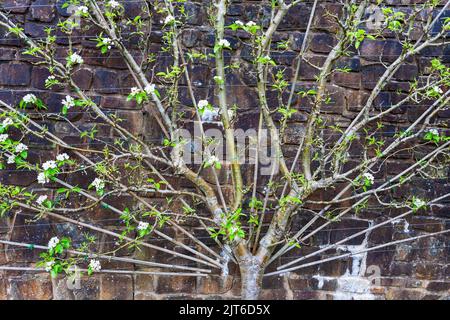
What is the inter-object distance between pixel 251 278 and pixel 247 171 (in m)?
0.55

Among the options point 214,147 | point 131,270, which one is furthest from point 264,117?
point 131,270

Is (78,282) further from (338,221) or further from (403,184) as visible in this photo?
(403,184)

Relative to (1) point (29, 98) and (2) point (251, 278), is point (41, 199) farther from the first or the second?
(2) point (251, 278)

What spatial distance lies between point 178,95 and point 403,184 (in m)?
1.29

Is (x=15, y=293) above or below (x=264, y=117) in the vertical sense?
below

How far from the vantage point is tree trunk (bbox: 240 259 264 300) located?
8.12ft

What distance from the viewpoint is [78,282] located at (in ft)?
8.67

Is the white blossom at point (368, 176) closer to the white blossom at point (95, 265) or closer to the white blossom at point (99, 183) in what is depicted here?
the white blossom at point (99, 183)

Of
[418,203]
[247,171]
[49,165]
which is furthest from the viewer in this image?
[247,171]

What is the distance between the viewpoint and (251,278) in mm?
2482

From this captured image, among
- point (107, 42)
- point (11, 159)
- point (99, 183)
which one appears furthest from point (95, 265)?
point (107, 42)

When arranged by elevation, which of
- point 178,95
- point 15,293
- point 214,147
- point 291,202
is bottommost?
point 15,293

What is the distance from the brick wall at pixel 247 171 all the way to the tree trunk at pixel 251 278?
0.16 meters

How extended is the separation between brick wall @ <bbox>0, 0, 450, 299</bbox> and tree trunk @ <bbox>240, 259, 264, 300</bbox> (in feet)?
0.53
